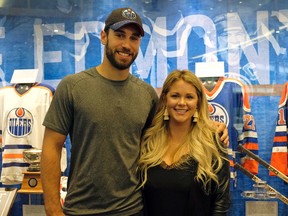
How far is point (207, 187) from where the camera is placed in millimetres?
1771

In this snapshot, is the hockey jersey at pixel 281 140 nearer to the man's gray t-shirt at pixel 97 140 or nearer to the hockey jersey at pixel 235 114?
the hockey jersey at pixel 235 114

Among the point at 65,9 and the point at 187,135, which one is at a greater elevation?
the point at 65,9

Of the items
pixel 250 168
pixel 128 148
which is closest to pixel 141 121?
pixel 128 148

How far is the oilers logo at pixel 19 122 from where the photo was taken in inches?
130

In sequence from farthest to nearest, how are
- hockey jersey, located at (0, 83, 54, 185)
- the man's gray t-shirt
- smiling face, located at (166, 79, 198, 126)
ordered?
hockey jersey, located at (0, 83, 54, 185)
smiling face, located at (166, 79, 198, 126)
the man's gray t-shirt

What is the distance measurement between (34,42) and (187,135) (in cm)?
228

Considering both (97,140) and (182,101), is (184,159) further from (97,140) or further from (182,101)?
(97,140)

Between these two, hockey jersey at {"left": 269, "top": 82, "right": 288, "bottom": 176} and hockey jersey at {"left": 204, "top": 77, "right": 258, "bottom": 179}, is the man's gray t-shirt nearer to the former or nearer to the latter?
hockey jersey at {"left": 204, "top": 77, "right": 258, "bottom": 179}

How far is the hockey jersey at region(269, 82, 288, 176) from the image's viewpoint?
10.1ft

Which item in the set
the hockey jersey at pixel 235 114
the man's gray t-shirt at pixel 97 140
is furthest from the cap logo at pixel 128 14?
the hockey jersey at pixel 235 114

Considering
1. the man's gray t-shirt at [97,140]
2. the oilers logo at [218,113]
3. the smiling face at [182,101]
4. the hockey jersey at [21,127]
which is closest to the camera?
the man's gray t-shirt at [97,140]

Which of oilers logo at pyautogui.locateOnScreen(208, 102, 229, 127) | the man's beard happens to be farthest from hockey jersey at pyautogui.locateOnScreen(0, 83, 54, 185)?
the man's beard

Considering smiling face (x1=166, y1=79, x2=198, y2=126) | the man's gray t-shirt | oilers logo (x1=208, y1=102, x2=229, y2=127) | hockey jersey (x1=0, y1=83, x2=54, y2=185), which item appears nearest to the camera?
the man's gray t-shirt

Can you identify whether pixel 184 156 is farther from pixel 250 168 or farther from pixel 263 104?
pixel 263 104
